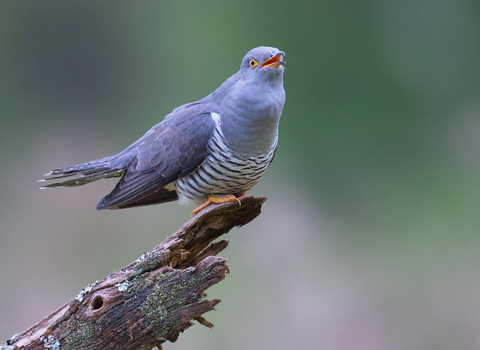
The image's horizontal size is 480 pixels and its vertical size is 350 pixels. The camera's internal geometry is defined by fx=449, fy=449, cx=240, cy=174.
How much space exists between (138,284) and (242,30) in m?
2.57

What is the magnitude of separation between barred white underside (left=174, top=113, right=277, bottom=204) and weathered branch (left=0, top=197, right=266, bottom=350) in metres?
0.48

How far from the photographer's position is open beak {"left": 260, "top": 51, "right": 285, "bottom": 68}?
1840mm

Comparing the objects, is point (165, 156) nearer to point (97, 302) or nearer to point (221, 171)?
point (221, 171)

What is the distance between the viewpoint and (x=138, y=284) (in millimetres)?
1569

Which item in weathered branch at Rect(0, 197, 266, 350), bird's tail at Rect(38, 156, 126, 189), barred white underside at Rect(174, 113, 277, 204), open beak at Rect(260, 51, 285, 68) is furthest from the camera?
bird's tail at Rect(38, 156, 126, 189)

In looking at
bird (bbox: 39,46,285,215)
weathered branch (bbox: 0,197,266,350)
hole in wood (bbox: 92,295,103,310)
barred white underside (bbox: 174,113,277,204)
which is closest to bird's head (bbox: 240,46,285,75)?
bird (bbox: 39,46,285,215)

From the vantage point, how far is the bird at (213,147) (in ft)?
6.24

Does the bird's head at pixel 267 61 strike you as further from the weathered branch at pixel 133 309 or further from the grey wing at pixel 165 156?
the weathered branch at pixel 133 309

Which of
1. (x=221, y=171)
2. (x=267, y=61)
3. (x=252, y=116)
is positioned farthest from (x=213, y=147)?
(x=267, y=61)

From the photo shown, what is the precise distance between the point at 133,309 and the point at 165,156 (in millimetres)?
763

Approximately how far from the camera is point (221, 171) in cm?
196

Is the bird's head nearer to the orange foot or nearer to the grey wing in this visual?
the grey wing

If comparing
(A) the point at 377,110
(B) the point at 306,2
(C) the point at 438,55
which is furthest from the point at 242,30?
(C) the point at 438,55

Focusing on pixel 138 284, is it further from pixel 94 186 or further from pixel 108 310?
pixel 94 186
